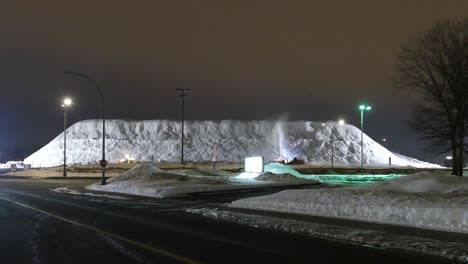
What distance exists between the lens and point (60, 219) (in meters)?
18.0

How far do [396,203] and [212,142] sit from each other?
137007mm

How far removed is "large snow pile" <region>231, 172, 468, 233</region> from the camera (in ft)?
47.4

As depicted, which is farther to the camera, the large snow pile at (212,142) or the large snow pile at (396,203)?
the large snow pile at (212,142)

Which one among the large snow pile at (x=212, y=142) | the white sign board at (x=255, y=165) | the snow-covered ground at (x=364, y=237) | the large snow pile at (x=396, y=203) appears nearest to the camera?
the snow-covered ground at (x=364, y=237)

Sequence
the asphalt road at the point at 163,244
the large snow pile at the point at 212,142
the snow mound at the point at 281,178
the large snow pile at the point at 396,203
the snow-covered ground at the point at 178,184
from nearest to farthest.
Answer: the asphalt road at the point at 163,244 < the large snow pile at the point at 396,203 < the snow-covered ground at the point at 178,184 < the snow mound at the point at 281,178 < the large snow pile at the point at 212,142

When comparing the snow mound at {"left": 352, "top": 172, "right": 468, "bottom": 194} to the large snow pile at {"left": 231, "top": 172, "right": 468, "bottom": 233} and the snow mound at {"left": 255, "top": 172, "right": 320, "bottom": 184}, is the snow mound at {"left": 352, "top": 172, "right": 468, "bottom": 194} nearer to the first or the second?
the large snow pile at {"left": 231, "top": 172, "right": 468, "bottom": 233}

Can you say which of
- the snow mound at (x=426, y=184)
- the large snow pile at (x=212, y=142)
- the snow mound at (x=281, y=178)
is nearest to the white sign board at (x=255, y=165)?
the snow mound at (x=281, y=178)

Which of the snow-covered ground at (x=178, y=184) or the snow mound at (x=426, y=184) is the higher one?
the snow mound at (x=426, y=184)

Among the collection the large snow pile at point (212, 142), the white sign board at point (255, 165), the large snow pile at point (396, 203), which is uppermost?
the large snow pile at point (212, 142)

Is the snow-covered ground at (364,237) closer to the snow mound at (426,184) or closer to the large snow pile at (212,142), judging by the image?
→ the snow mound at (426,184)

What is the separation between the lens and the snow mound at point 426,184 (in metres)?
21.3

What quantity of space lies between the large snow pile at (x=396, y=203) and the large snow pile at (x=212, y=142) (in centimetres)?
10608

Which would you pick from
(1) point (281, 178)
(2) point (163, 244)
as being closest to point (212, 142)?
(1) point (281, 178)

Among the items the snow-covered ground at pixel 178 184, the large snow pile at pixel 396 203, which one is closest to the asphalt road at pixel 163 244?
the large snow pile at pixel 396 203
